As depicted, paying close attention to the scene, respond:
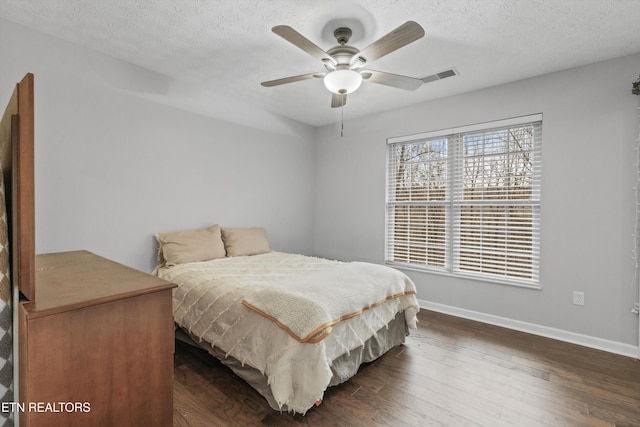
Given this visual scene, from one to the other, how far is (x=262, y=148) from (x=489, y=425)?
3617mm

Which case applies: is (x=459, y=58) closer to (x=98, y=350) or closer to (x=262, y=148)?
(x=262, y=148)

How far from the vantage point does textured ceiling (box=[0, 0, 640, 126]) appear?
2033 mm

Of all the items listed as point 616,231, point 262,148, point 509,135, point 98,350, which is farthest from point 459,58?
point 98,350

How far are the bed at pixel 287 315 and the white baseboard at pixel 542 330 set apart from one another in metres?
1.04

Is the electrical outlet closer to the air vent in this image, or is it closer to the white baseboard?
the white baseboard

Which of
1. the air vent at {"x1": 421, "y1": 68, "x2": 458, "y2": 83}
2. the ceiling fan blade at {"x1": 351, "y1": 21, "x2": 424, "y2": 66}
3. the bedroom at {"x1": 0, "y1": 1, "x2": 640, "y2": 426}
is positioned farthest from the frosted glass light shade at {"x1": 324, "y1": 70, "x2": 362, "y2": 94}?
the air vent at {"x1": 421, "y1": 68, "x2": 458, "y2": 83}

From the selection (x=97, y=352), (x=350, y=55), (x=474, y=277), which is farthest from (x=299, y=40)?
(x=474, y=277)

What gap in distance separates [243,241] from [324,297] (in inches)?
72.0

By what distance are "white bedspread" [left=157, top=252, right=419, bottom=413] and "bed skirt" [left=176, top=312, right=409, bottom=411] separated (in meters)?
0.08

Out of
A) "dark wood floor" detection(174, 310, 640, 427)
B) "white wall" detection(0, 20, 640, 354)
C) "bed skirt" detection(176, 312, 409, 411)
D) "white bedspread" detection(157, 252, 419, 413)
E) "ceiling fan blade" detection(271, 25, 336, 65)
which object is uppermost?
"ceiling fan blade" detection(271, 25, 336, 65)

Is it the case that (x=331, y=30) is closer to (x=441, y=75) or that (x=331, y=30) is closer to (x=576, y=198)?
(x=441, y=75)

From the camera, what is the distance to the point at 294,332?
177cm

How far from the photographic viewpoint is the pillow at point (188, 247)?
9.69ft

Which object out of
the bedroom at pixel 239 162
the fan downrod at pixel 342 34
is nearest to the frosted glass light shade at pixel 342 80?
the fan downrod at pixel 342 34
